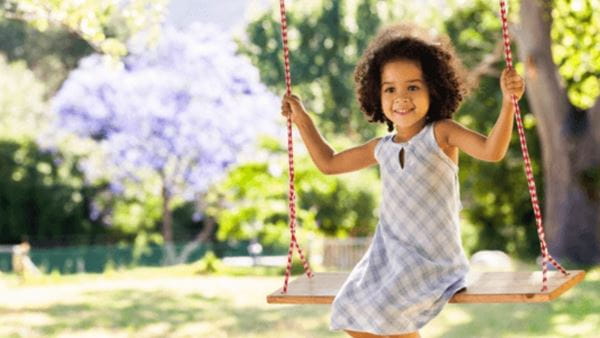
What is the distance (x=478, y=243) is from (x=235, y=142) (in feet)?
14.7

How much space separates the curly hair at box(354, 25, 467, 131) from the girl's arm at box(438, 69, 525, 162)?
125mm

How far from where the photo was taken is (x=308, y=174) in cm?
1492

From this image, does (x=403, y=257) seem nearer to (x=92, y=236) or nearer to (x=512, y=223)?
(x=512, y=223)

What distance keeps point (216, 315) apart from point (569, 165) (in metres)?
6.08

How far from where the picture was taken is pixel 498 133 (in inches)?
114

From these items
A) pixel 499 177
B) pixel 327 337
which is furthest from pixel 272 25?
pixel 327 337

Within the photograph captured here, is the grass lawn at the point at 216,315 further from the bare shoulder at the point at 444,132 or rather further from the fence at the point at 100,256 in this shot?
the fence at the point at 100,256

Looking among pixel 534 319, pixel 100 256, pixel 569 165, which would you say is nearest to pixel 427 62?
pixel 534 319

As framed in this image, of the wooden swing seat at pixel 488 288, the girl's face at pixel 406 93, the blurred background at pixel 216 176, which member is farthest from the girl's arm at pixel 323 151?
the blurred background at pixel 216 176

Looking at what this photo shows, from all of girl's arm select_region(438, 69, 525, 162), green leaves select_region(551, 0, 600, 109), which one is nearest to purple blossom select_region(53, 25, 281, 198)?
green leaves select_region(551, 0, 600, 109)

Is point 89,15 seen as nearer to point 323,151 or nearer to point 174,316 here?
point 174,316

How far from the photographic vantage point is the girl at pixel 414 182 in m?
2.90

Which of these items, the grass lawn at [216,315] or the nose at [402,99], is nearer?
the nose at [402,99]

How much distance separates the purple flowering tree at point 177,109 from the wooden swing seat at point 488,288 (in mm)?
11117
